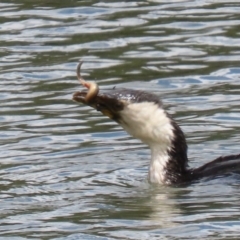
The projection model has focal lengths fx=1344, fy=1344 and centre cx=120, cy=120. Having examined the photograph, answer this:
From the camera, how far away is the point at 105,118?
14.3 metres

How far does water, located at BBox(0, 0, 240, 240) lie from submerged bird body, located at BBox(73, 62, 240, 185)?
0.16 meters

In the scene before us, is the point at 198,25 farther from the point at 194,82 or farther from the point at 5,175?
the point at 5,175

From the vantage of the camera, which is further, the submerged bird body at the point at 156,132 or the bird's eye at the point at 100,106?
the submerged bird body at the point at 156,132

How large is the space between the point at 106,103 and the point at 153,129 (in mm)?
554

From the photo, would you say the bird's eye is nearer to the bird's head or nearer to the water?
the bird's head

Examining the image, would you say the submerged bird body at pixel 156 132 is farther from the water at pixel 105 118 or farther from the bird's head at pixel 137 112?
the water at pixel 105 118

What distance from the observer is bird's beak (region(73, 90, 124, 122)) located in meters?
11.0

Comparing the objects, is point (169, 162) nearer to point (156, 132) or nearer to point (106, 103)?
point (156, 132)

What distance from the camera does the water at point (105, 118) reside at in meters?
10.1

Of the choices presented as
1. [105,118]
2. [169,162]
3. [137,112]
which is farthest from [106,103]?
[105,118]

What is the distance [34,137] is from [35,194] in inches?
89.9

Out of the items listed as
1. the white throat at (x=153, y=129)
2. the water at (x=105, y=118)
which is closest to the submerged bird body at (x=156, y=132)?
the white throat at (x=153, y=129)

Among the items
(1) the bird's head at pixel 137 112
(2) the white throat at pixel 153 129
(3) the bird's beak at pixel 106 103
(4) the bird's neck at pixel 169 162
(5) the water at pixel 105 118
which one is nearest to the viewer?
(5) the water at pixel 105 118

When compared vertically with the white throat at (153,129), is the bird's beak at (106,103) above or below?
above
